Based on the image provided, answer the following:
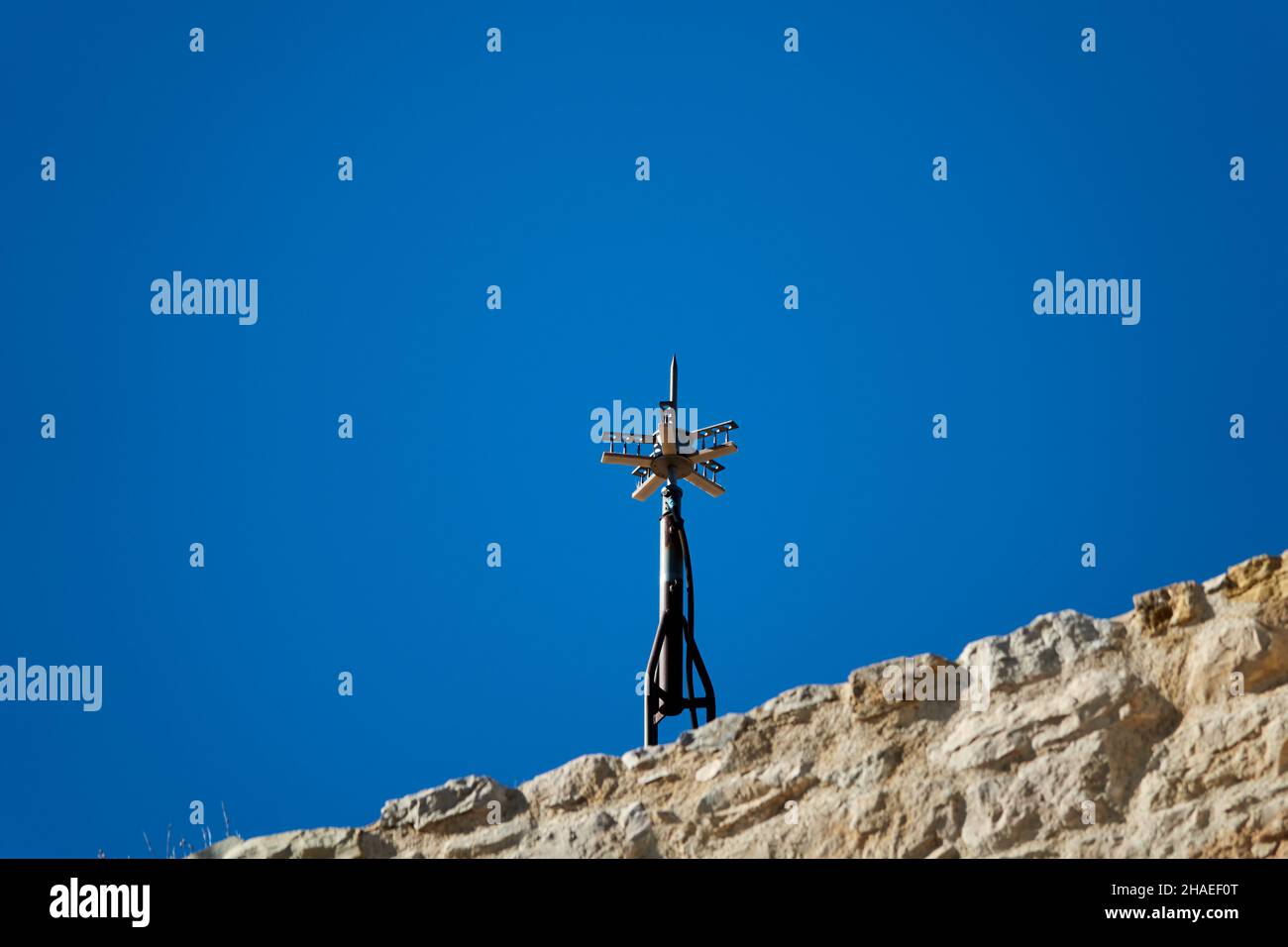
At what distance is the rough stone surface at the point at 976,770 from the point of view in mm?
9484

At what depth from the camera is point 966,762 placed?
395 inches

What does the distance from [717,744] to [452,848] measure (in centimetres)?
200

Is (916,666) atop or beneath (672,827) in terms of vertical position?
atop

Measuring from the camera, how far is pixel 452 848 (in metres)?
10.5

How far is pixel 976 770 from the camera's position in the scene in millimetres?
9992

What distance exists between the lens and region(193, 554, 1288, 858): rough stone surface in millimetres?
9484
